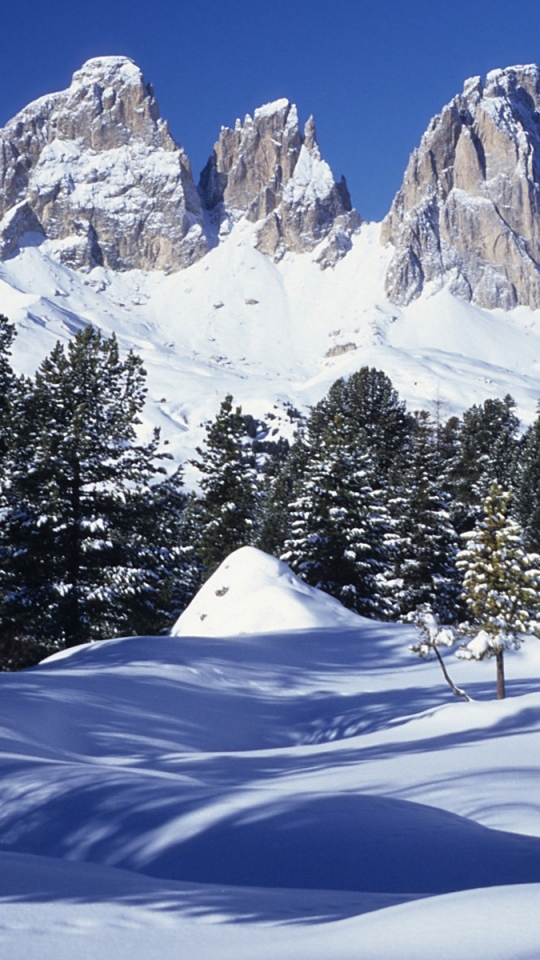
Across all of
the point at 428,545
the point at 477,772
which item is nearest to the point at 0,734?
the point at 477,772

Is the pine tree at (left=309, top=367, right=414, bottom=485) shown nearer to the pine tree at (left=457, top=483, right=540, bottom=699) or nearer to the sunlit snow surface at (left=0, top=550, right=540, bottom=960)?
the pine tree at (left=457, top=483, right=540, bottom=699)

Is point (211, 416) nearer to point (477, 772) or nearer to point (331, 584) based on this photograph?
point (331, 584)

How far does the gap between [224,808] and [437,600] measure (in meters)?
29.7

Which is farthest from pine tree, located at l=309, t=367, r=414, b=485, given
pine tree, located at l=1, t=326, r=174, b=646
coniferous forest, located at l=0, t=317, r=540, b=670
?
pine tree, located at l=1, t=326, r=174, b=646

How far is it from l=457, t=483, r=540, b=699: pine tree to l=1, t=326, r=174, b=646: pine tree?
10.2 meters

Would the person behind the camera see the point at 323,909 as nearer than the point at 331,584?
Yes

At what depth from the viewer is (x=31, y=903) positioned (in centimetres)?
316

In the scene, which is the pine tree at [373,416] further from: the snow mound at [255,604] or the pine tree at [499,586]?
the pine tree at [499,586]

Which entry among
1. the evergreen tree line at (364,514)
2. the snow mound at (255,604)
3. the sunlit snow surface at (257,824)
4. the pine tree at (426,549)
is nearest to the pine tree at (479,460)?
the evergreen tree line at (364,514)

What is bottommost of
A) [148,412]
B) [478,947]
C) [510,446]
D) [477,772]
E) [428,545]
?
[477,772]

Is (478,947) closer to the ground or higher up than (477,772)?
higher up

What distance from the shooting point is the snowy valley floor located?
2857mm

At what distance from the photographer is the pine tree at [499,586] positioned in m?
12.2

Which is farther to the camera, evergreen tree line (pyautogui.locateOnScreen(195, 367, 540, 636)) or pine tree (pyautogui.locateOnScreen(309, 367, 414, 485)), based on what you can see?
pine tree (pyautogui.locateOnScreen(309, 367, 414, 485))
